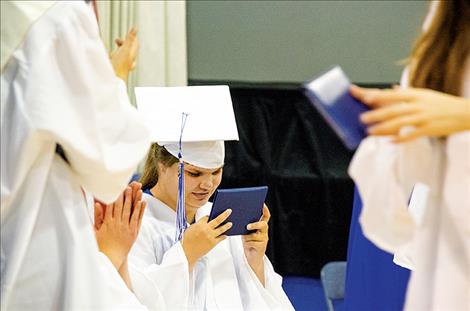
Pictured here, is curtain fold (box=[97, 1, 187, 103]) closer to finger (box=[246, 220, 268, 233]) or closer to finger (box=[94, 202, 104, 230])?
finger (box=[246, 220, 268, 233])

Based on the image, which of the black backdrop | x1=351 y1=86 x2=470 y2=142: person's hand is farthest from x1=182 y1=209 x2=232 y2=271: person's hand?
the black backdrop

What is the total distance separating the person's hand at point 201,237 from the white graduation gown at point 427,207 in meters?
0.91

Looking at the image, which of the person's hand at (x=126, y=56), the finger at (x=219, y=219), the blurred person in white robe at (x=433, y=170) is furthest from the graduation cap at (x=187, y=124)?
the blurred person in white robe at (x=433, y=170)

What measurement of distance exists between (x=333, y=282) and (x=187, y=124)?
1.37 meters

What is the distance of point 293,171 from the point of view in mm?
4410

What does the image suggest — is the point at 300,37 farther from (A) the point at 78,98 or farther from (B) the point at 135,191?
(A) the point at 78,98

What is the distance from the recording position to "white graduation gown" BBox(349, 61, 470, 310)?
1371 millimetres

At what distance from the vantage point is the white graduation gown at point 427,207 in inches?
54.0

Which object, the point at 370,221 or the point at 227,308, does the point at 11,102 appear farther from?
Answer: the point at 227,308

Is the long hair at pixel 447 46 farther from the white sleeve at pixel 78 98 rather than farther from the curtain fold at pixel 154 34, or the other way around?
the curtain fold at pixel 154 34

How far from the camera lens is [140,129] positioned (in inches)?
59.1

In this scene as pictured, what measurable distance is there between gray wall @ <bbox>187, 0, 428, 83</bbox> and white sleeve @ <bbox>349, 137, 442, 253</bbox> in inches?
122

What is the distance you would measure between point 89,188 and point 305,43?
3117mm

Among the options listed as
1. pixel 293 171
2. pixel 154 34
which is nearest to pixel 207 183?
pixel 293 171
